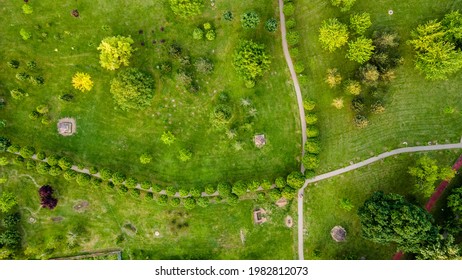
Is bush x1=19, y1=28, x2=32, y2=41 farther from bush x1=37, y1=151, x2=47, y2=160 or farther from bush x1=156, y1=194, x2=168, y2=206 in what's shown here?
bush x1=156, y1=194, x2=168, y2=206

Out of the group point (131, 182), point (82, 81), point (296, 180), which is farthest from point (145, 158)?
point (296, 180)

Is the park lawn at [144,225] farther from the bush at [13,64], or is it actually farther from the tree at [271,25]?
the tree at [271,25]

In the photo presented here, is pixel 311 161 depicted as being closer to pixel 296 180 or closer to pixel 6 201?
pixel 296 180

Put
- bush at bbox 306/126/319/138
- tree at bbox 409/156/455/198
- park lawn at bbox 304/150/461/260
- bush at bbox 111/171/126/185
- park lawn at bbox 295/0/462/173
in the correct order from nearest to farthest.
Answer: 1. tree at bbox 409/156/455/198
2. bush at bbox 111/171/126/185
3. bush at bbox 306/126/319/138
4. park lawn at bbox 295/0/462/173
5. park lawn at bbox 304/150/461/260

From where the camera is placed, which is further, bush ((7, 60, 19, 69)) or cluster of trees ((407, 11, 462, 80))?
bush ((7, 60, 19, 69))

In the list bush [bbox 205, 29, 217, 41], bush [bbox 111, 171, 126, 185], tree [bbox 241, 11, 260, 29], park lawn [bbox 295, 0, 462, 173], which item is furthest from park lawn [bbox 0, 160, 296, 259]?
tree [bbox 241, 11, 260, 29]

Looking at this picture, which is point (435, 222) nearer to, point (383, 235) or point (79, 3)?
point (383, 235)
